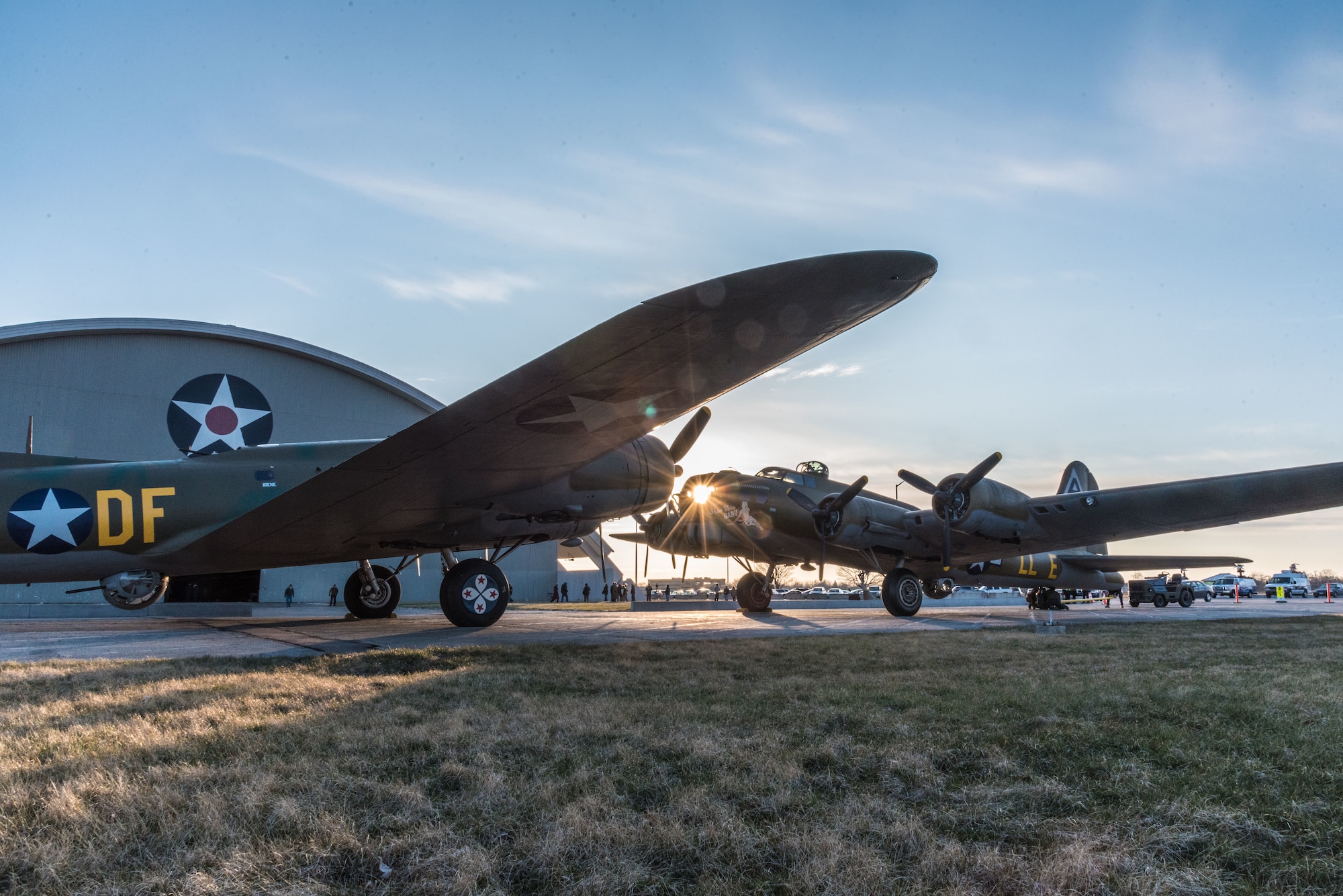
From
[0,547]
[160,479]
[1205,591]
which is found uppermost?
[160,479]

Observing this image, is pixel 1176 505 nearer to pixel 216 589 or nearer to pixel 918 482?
pixel 918 482

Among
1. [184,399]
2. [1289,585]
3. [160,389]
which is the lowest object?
[1289,585]

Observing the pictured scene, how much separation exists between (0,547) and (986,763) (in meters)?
11.6

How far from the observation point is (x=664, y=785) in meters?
3.51

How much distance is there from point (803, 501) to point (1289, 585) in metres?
74.0

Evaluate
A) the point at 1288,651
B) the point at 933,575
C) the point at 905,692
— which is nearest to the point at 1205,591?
the point at 933,575

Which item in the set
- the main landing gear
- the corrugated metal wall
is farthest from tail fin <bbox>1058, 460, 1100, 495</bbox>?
the corrugated metal wall

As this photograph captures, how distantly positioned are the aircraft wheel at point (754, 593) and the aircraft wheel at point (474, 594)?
8983mm

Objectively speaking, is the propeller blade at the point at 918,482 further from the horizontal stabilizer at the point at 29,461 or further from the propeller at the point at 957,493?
the horizontal stabilizer at the point at 29,461

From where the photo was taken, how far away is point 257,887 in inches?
93.5

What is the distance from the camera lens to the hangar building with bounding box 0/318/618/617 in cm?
2673

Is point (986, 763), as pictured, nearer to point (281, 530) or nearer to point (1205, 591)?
point (281, 530)

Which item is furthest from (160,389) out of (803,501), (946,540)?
(946,540)

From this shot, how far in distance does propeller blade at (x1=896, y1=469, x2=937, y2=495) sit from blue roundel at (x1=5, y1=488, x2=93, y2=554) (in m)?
15.2
